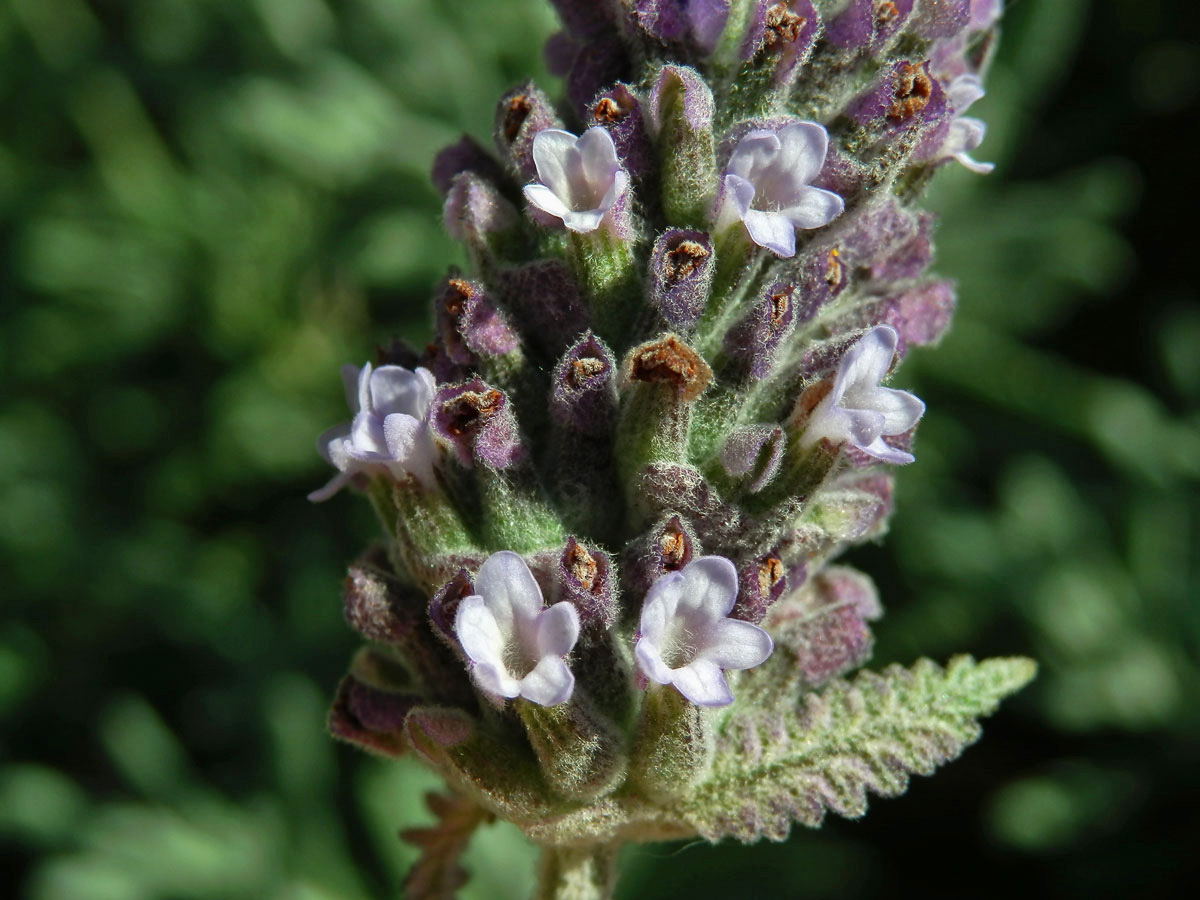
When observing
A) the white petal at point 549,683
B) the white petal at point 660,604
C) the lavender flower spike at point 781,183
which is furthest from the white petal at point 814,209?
the white petal at point 549,683

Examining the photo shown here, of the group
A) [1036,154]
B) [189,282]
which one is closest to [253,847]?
[189,282]

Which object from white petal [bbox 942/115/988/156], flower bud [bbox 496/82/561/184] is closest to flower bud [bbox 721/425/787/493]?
flower bud [bbox 496/82/561/184]

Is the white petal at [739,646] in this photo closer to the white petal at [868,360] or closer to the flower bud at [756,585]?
the flower bud at [756,585]

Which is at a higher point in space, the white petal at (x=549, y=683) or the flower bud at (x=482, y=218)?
the flower bud at (x=482, y=218)

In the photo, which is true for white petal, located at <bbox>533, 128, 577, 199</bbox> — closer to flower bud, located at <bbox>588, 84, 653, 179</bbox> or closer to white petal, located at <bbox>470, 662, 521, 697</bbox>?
flower bud, located at <bbox>588, 84, 653, 179</bbox>

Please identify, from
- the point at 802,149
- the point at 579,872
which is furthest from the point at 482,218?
the point at 579,872

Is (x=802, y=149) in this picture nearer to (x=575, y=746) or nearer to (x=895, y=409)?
(x=895, y=409)
